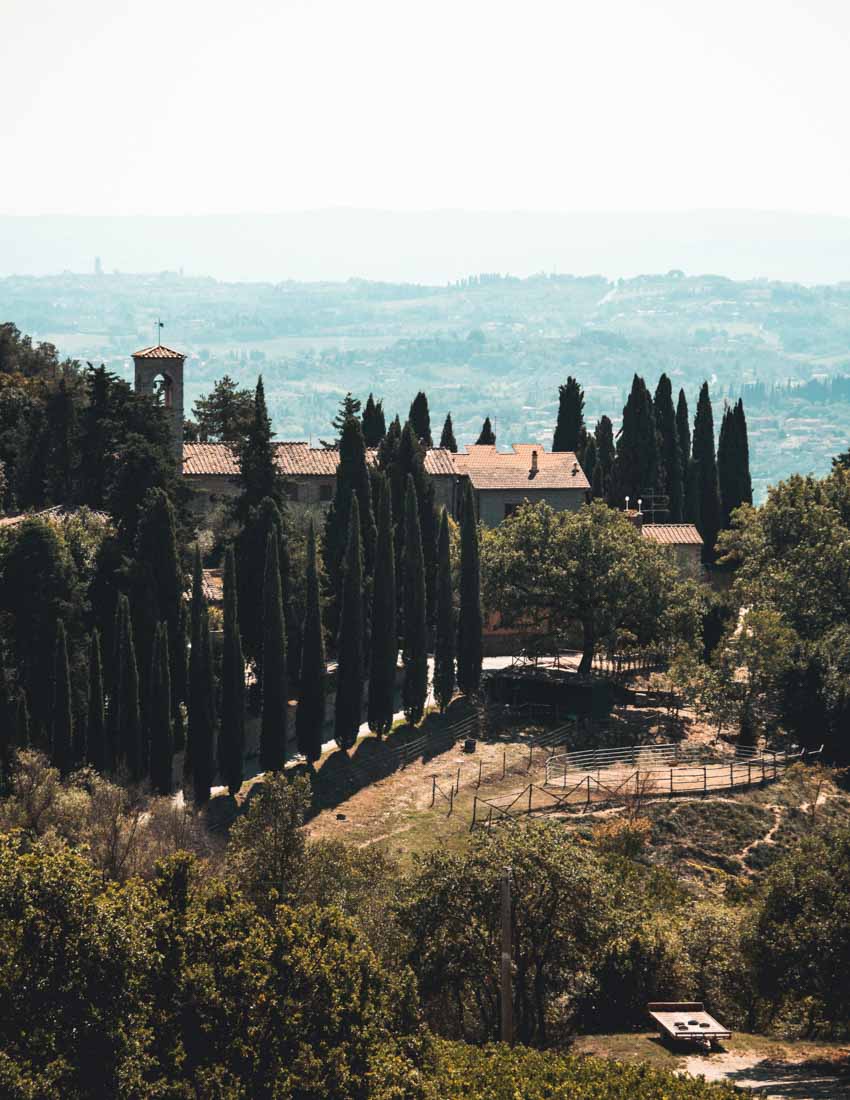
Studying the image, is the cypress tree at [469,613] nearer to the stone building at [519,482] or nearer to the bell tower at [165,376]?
the stone building at [519,482]

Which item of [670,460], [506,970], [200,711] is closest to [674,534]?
[670,460]

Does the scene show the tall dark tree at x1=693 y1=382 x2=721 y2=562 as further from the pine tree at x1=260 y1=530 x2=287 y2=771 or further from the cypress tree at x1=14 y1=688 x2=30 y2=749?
the cypress tree at x1=14 y1=688 x2=30 y2=749

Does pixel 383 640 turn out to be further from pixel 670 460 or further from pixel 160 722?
pixel 670 460

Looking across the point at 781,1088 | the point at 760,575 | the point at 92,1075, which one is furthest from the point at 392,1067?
the point at 760,575

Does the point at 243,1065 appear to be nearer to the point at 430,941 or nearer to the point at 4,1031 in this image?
the point at 4,1031

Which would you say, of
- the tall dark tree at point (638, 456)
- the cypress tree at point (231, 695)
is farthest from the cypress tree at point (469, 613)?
the tall dark tree at point (638, 456)
